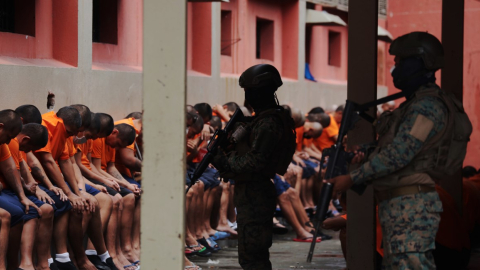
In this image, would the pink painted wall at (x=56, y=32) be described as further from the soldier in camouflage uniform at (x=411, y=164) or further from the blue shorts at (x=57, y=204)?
the soldier in camouflage uniform at (x=411, y=164)

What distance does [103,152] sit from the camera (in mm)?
8672

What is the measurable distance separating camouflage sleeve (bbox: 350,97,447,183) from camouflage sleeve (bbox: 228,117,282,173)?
1212 millimetres

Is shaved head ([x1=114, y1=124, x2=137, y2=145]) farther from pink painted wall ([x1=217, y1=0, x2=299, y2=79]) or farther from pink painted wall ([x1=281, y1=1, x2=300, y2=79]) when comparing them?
pink painted wall ([x1=281, y1=1, x2=300, y2=79])

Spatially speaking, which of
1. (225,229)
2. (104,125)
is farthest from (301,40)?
(104,125)

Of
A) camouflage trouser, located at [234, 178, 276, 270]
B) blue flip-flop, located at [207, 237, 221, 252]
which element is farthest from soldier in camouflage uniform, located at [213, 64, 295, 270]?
blue flip-flop, located at [207, 237, 221, 252]

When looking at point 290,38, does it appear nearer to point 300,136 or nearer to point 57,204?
point 300,136

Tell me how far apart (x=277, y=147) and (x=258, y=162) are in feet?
0.86

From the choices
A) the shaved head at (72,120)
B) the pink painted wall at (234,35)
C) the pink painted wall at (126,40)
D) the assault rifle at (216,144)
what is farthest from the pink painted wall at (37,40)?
the pink painted wall at (234,35)

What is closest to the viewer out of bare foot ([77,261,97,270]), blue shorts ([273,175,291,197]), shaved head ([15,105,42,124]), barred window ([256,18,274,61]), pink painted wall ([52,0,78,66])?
shaved head ([15,105,42,124])

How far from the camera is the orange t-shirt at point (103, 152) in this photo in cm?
857

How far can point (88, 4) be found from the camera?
1006 cm

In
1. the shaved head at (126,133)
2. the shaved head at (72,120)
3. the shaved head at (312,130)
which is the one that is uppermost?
the shaved head at (72,120)

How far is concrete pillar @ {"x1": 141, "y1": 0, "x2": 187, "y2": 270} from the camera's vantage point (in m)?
4.21

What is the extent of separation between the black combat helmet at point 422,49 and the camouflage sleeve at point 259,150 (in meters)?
1.25
